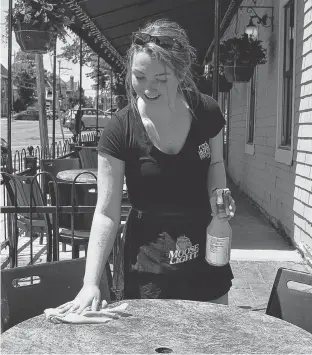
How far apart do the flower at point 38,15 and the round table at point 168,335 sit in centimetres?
532

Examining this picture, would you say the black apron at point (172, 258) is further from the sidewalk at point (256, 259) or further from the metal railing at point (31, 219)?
the sidewalk at point (256, 259)

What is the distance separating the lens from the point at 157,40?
90.4 inches

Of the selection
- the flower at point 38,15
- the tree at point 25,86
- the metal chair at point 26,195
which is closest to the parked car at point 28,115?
the tree at point 25,86

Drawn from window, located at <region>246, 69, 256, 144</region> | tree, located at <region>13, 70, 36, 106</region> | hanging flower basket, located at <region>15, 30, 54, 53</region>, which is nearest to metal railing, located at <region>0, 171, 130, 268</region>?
hanging flower basket, located at <region>15, 30, 54, 53</region>

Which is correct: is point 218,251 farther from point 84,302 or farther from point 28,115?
point 28,115

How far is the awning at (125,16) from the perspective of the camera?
334 inches

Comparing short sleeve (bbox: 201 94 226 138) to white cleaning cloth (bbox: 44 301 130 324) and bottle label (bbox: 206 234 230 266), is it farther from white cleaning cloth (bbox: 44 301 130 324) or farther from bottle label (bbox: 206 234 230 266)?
white cleaning cloth (bbox: 44 301 130 324)

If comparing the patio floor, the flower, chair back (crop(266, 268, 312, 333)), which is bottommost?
the patio floor

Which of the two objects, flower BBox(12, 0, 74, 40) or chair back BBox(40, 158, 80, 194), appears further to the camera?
chair back BBox(40, 158, 80, 194)

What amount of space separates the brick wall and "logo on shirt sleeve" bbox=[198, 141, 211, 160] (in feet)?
12.0

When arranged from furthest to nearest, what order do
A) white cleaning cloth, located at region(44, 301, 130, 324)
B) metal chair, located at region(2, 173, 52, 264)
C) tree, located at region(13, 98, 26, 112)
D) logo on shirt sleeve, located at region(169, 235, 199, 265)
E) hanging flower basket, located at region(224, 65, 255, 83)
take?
1. tree, located at region(13, 98, 26, 112)
2. hanging flower basket, located at region(224, 65, 255, 83)
3. metal chair, located at region(2, 173, 52, 264)
4. logo on shirt sleeve, located at region(169, 235, 199, 265)
5. white cleaning cloth, located at region(44, 301, 130, 324)

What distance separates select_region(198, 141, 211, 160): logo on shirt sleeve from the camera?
2.42 meters

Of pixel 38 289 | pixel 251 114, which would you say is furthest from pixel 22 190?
pixel 251 114

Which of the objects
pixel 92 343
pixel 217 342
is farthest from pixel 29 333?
pixel 217 342
